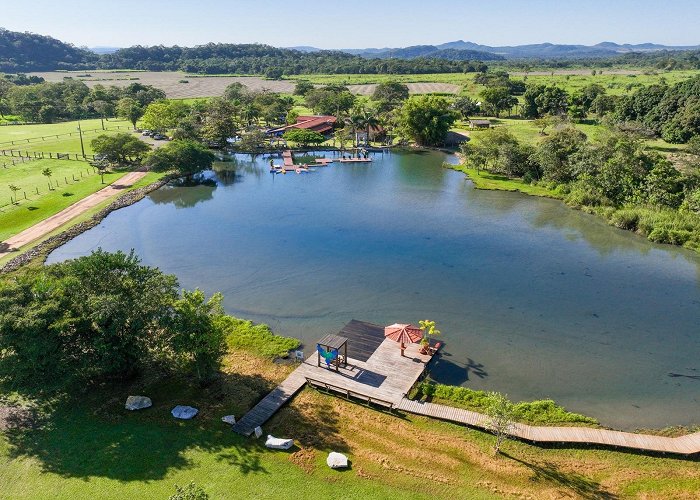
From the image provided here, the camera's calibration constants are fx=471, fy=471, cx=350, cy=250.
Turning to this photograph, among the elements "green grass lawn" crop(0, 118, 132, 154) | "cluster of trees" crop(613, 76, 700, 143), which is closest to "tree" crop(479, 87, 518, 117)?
"cluster of trees" crop(613, 76, 700, 143)

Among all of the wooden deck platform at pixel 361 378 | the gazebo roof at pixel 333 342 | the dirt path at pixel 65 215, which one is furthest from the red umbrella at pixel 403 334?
the dirt path at pixel 65 215

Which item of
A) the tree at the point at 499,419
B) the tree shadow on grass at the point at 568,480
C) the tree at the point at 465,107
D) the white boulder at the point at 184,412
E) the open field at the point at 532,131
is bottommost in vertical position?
the tree shadow on grass at the point at 568,480

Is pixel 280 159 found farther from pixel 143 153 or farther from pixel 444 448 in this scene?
pixel 444 448

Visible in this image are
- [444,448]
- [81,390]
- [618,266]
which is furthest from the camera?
[618,266]

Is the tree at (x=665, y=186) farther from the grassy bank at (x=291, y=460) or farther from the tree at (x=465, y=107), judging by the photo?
the tree at (x=465, y=107)

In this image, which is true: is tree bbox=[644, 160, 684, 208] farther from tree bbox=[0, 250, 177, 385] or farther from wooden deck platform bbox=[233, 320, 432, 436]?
tree bbox=[0, 250, 177, 385]

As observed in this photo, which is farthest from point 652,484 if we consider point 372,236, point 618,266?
point 372,236
